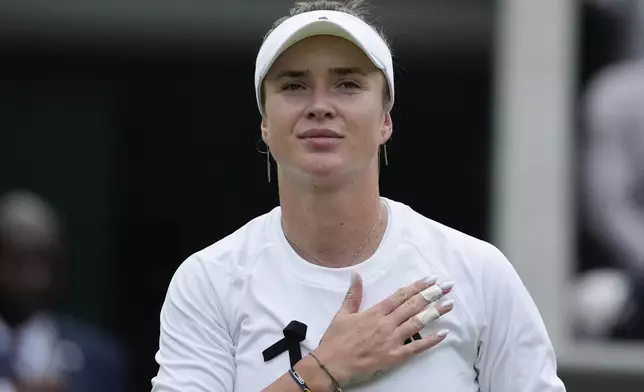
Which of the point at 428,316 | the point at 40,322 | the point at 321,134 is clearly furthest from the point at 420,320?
the point at 40,322

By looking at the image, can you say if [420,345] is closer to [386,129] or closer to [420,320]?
[420,320]

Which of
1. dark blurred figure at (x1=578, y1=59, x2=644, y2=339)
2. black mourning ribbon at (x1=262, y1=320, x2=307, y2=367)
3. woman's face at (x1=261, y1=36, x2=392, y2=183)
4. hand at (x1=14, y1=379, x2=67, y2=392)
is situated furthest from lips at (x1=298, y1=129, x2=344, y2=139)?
dark blurred figure at (x1=578, y1=59, x2=644, y2=339)

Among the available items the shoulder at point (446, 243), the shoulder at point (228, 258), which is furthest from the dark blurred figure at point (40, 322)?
the shoulder at point (446, 243)

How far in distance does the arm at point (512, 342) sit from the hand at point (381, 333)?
0.11m

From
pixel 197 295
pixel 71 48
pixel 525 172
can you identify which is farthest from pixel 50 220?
pixel 197 295

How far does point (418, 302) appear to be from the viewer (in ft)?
10.5

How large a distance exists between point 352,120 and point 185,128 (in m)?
5.24

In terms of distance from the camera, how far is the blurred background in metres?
7.89

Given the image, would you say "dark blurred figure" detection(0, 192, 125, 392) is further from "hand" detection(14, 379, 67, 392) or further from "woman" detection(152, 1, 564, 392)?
"woman" detection(152, 1, 564, 392)

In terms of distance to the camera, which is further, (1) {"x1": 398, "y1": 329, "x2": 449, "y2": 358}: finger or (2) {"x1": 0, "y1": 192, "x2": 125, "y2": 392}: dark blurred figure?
(2) {"x1": 0, "y1": 192, "x2": 125, "y2": 392}: dark blurred figure

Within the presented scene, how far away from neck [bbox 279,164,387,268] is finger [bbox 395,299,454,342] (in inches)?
8.7

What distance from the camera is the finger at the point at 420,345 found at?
3172 millimetres

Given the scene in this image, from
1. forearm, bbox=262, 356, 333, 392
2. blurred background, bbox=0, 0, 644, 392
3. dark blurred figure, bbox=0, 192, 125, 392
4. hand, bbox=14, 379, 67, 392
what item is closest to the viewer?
forearm, bbox=262, 356, 333, 392

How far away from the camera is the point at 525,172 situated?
7211mm
